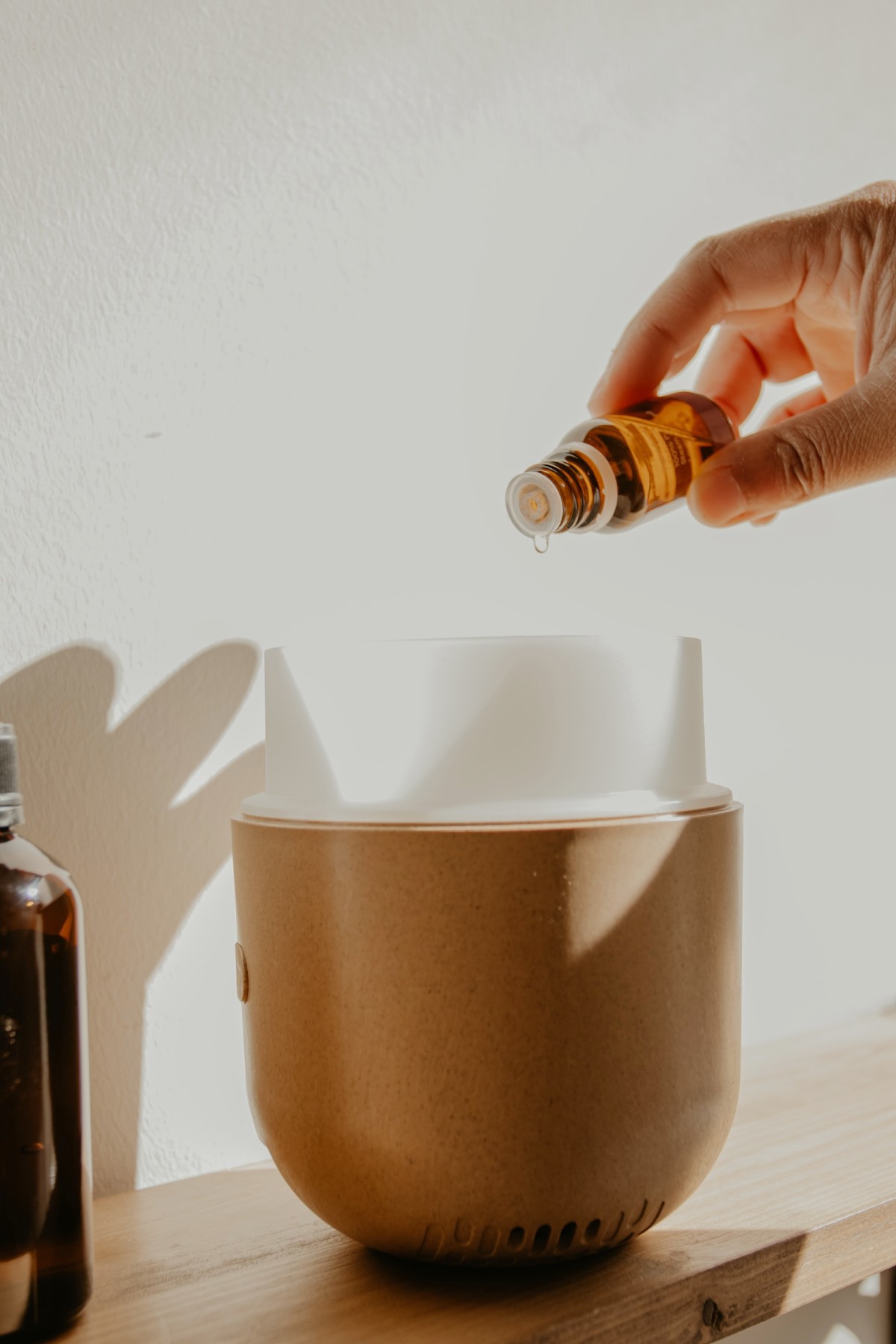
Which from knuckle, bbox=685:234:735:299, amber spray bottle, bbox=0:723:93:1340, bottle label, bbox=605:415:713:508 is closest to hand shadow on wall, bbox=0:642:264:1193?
amber spray bottle, bbox=0:723:93:1340

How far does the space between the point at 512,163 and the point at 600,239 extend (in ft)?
0.29

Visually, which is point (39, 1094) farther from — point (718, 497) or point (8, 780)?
point (718, 497)

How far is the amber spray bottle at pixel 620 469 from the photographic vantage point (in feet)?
1.90

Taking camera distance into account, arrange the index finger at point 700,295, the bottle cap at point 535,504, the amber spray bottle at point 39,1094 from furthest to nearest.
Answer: the index finger at point 700,295 → the bottle cap at point 535,504 → the amber spray bottle at point 39,1094

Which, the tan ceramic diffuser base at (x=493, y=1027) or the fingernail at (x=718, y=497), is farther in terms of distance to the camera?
the fingernail at (x=718, y=497)

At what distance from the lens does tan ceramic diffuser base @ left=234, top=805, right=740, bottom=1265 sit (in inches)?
17.1

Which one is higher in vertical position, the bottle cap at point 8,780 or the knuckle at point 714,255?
the knuckle at point 714,255

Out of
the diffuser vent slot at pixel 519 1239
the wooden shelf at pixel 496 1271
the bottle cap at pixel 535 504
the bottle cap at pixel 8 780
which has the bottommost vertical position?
the wooden shelf at pixel 496 1271

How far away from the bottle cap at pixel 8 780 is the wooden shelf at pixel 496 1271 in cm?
22

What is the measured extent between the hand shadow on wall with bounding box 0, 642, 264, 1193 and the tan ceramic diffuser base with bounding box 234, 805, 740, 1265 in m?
0.17

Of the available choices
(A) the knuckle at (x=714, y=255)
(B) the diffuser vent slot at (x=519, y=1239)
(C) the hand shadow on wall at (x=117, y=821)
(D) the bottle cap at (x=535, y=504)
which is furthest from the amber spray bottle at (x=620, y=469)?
(B) the diffuser vent slot at (x=519, y=1239)

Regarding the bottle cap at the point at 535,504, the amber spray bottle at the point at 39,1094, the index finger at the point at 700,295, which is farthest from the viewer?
the index finger at the point at 700,295

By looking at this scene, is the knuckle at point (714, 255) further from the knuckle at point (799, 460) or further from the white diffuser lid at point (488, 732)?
the white diffuser lid at point (488, 732)

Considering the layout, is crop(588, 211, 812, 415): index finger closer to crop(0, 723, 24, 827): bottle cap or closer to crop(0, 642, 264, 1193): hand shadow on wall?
crop(0, 642, 264, 1193): hand shadow on wall
